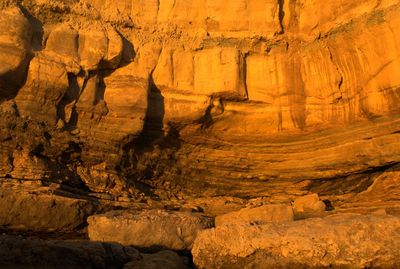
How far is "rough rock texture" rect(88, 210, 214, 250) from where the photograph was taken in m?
6.25

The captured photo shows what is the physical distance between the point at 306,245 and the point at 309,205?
17.6 ft

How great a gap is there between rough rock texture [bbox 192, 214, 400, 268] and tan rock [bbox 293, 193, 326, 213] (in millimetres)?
4589

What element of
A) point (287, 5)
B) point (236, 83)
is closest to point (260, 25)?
point (287, 5)

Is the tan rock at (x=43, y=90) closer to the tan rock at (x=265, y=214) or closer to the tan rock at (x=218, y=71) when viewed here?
the tan rock at (x=218, y=71)

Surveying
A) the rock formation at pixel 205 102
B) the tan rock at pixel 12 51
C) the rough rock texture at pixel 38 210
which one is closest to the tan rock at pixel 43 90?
the rock formation at pixel 205 102

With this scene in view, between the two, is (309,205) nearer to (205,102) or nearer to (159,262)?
(205,102)

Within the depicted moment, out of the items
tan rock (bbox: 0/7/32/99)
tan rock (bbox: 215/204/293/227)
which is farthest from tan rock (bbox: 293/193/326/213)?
tan rock (bbox: 0/7/32/99)

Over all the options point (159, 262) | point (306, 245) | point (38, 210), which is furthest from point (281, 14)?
point (159, 262)

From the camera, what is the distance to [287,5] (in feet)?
42.4

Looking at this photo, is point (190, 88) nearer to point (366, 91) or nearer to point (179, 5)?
point (179, 5)

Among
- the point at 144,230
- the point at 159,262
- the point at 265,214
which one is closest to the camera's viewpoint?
the point at 159,262

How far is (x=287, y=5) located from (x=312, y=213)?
22.2 ft

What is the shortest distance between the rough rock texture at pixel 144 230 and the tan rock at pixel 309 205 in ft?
13.2

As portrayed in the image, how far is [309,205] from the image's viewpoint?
32.9 ft
